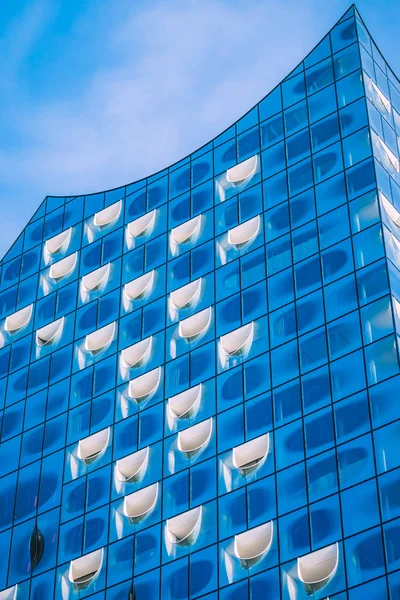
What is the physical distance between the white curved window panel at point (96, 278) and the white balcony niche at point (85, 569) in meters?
15.3

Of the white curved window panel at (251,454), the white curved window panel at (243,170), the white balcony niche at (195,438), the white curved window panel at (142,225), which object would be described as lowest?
the white curved window panel at (251,454)

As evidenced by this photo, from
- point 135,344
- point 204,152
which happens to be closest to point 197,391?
point 135,344

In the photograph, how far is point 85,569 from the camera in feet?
166

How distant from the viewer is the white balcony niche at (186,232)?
59.2 metres

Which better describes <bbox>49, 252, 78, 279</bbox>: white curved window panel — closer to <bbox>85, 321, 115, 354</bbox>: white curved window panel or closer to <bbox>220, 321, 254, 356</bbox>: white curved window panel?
<bbox>85, 321, 115, 354</bbox>: white curved window panel

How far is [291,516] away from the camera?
45.7m

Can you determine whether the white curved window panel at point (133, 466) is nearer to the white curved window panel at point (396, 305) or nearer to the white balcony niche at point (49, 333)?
the white balcony niche at point (49, 333)

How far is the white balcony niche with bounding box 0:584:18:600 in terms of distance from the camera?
173 feet

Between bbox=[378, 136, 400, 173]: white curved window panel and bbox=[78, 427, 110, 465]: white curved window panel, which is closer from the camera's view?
bbox=[78, 427, 110, 465]: white curved window panel

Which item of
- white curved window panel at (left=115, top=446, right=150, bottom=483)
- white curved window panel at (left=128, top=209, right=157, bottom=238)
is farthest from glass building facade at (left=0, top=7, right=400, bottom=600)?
white curved window panel at (left=128, top=209, right=157, bottom=238)

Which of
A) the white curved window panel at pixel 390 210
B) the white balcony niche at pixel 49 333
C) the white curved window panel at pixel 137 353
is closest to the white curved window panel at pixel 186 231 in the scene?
the white curved window panel at pixel 137 353

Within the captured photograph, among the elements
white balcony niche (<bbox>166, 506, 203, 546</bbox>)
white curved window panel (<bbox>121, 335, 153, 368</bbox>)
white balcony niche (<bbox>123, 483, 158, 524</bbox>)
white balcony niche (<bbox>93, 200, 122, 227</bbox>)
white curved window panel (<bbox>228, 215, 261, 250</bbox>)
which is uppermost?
white balcony niche (<bbox>93, 200, 122, 227</bbox>)

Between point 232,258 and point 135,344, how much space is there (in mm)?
5877

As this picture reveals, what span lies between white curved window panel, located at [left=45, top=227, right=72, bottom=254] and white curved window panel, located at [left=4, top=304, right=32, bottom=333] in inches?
139
